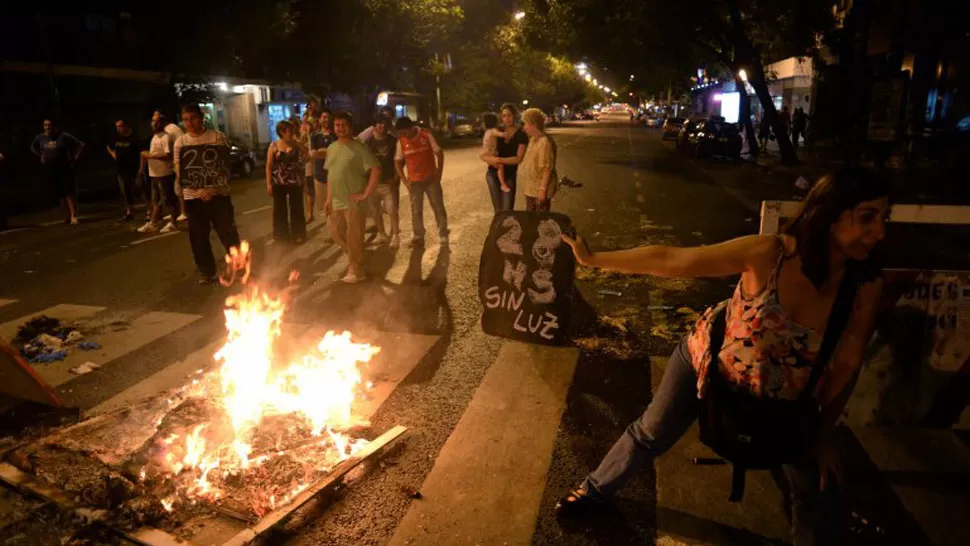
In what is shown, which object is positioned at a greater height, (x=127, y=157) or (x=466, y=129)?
(x=466, y=129)

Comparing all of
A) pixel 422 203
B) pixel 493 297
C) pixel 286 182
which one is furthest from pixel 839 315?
pixel 286 182

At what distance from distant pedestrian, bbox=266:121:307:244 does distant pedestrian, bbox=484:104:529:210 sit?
3028 millimetres

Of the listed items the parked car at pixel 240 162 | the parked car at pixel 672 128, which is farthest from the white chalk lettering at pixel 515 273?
the parked car at pixel 672 128

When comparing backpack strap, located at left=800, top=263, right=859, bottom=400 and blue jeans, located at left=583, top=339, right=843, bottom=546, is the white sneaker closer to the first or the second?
blue jeans, located at left=583, top=339, right=843, bottom=546

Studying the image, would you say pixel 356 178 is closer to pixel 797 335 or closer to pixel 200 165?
pixel 200 165

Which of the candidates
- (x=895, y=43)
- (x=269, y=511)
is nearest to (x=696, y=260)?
(x=269, y=511)

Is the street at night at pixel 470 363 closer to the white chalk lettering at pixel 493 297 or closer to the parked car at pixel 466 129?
the white chalk lettering at pixel 493 297

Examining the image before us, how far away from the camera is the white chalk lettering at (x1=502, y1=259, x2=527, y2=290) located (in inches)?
227

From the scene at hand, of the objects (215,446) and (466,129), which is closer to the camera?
(215,446)

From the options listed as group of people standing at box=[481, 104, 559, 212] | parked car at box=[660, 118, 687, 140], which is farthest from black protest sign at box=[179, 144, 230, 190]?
parked car at box=[660, 118, 687, 140]

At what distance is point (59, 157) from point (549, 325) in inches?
448

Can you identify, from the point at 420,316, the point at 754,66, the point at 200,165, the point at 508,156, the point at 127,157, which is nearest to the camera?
the point at 420,316

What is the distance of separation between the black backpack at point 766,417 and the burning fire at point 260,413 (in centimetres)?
221

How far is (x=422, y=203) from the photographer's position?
9844 mm
